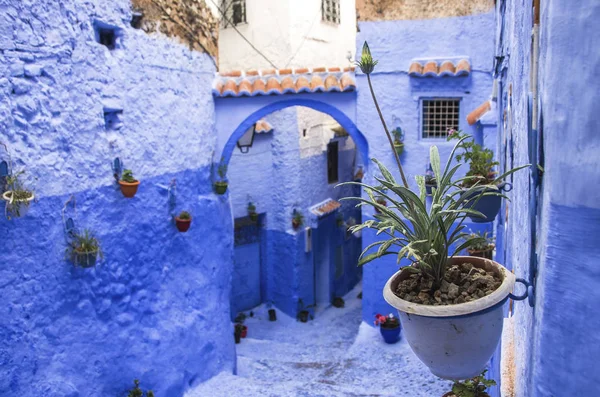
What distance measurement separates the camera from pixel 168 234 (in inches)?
343

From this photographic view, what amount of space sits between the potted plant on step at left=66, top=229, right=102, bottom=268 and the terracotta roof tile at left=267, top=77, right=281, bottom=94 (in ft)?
15.0

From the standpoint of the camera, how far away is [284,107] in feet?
34.6

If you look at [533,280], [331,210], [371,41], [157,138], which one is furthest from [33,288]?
[331,210]

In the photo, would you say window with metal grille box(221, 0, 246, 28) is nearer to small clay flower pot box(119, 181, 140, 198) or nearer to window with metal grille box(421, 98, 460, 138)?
window with metal grille box(421, 98, 460, 138)

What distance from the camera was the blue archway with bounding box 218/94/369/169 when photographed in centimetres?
1058

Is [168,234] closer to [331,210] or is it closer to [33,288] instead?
[33,288]

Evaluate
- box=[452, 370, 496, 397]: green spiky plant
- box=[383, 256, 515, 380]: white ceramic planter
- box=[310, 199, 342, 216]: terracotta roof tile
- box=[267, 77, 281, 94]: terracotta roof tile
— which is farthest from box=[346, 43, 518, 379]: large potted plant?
box=[310, 199, 342, 216]: terracotta roof tile

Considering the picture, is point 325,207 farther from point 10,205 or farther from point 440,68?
point 10,205

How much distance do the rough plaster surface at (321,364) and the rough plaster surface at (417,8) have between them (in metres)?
5.87

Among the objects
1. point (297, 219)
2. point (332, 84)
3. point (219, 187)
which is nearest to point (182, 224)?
point (219, 187)

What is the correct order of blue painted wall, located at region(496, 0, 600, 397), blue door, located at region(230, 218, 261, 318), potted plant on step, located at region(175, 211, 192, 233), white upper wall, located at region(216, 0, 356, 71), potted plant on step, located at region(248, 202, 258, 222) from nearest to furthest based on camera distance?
blue painted wall, located at region(496, 0, 600, 397), potted plant on step, located at region(175, 211, 192, 233), white upper wall, located at region(216, 0, 356, 71), potted plant on step, located at region(248, 202, 258, 222), blue door, located at region(230, 218, 261, 318)

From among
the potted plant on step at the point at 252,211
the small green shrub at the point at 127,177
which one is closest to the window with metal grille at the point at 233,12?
the potted plant on step at the point at 252,211

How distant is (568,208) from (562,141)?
0.23 meters

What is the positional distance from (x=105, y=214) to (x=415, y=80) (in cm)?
580
